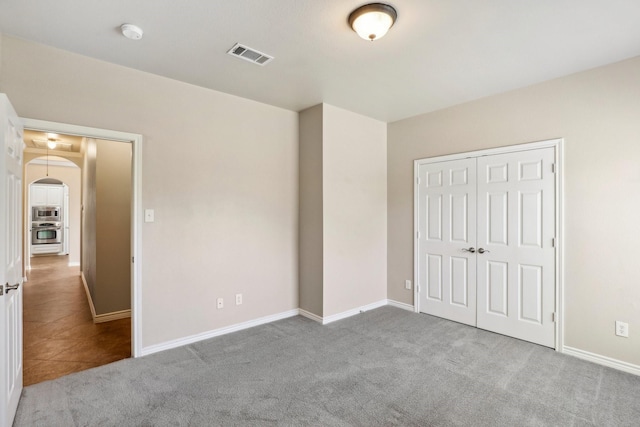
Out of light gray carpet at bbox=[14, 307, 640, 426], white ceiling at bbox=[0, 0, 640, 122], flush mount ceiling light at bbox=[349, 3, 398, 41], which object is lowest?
light gray carpet at bbox=[14, 307, 640, 426]

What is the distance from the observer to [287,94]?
3.60 m

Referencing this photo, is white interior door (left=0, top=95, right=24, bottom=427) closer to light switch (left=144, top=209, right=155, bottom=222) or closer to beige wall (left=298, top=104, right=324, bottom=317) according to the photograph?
light switch (left=144, top=209, right=155, bottom=222)

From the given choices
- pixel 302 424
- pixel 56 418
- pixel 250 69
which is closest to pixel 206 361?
pixel 56 418

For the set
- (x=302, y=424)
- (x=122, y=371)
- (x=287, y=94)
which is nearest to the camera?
(x=302, y=424)

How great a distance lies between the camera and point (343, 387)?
8.12 ft

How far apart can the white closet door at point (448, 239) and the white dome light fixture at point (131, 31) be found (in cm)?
344

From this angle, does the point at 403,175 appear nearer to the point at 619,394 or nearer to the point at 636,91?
the point at 636,91

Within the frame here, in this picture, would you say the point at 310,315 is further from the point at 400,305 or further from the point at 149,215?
the point at 149,215

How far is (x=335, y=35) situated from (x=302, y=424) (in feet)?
9.04

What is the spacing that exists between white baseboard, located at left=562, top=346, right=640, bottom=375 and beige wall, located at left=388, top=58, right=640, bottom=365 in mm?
35

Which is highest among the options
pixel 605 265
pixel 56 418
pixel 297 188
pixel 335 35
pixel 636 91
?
pixel 335 35

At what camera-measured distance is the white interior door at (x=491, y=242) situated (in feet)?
10.7

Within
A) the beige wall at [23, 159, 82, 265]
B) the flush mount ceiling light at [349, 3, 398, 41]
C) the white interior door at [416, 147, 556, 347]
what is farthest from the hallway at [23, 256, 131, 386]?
the white interior door at [416, 147, 556, 347]

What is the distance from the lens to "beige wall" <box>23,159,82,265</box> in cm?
868
